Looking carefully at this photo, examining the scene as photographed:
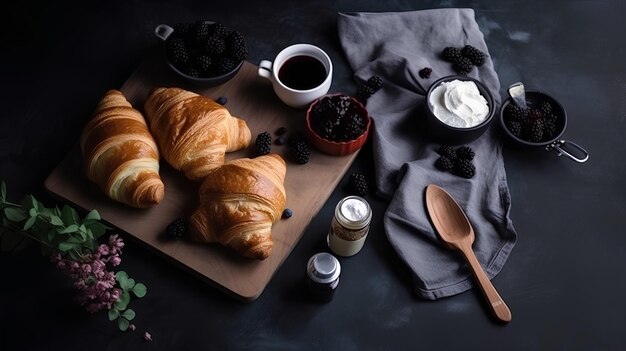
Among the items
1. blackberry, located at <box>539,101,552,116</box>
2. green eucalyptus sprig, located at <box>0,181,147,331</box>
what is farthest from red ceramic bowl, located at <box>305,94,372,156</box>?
green eucalyptus sprig, located at <box>0,181,147,331</box>

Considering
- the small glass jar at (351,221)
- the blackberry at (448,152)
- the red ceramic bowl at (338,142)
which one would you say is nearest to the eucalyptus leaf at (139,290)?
the small glass jar at (351,221)

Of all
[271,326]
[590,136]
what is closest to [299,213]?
[271,326]

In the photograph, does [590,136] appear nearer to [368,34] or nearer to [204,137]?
[368,34]

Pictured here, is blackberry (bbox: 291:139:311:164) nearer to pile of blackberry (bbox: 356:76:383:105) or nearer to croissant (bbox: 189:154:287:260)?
croissant (bbox: 189:154:287:260)

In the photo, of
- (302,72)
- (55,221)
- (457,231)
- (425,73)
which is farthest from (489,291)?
(55,221)

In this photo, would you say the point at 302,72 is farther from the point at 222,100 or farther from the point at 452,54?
the point at 452,54
